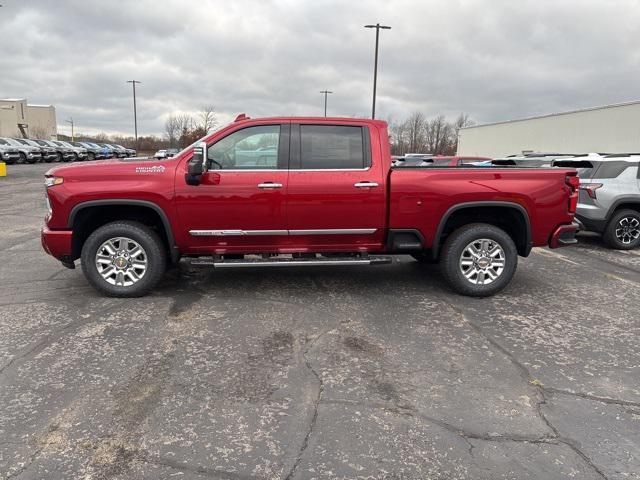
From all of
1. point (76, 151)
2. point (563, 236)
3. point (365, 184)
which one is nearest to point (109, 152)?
point (76, 151)

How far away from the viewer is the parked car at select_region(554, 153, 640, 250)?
8781 millimetres

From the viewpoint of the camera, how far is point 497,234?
18.1ft

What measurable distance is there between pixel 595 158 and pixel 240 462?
29.7ft

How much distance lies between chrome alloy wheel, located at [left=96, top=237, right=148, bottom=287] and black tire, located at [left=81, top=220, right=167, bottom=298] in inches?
1.5

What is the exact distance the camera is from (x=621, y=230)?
897cm

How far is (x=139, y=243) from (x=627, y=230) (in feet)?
27.9

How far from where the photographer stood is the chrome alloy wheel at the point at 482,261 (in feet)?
18.2

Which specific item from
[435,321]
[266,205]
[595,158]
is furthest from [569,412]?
[595,158]

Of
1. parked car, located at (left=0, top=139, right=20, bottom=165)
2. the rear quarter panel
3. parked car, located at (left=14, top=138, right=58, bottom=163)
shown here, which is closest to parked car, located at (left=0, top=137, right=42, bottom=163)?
parked car, located at (left=0, top=139, right=20, bottom=165)

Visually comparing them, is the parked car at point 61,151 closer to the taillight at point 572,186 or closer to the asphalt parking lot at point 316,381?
the asphalt parking lot at point 316,381

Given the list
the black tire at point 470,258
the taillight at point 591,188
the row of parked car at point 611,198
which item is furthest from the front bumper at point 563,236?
the taillight at point 591,188

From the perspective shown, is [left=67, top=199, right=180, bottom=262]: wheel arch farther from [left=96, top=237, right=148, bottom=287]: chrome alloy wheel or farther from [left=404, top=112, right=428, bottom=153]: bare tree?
[left=404, top=112, right=428, bottom=153]: bare tree

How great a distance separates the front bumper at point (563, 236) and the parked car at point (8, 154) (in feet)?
Answer: 112

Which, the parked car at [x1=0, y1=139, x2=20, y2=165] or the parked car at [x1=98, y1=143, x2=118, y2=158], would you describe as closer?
the parked car at [x1=0, y1=139, x2=20, y2=165]
